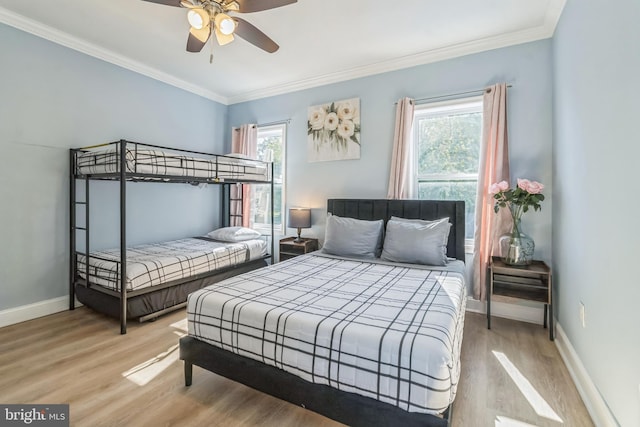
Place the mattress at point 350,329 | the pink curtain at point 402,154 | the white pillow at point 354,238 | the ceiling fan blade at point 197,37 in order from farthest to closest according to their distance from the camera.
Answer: the pink curtain at point 402,154
the white pillow at point 354,238
the ceiling fan blade at point 197,37
the mattress at point 350,329

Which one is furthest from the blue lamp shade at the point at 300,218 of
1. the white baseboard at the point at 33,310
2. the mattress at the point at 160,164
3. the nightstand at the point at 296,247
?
the white baseboard at the point at 33,310

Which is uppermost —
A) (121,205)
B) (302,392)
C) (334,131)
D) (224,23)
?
(224,23)

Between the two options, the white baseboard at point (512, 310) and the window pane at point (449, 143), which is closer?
the white baseboard at point (512, 310)

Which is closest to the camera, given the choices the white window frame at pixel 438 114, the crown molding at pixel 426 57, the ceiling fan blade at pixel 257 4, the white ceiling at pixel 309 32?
the ceiling fan blade at pixel 257 4

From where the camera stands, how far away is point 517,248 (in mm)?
2695

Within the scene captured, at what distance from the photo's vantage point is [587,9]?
1852 mm

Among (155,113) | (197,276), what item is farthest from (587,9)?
(155,113)

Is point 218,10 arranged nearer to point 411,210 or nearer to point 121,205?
point 121,205

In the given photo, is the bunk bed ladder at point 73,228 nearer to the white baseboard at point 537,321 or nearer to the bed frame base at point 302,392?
the white baseboard at point 537,321

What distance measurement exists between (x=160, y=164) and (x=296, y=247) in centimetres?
178

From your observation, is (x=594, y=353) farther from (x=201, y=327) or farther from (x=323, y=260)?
(x=201, y=327)

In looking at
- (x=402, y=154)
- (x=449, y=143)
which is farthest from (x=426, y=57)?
(x=402, y=154)

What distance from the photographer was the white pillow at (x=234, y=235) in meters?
4.05

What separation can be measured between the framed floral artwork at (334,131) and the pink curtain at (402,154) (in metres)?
0.51
